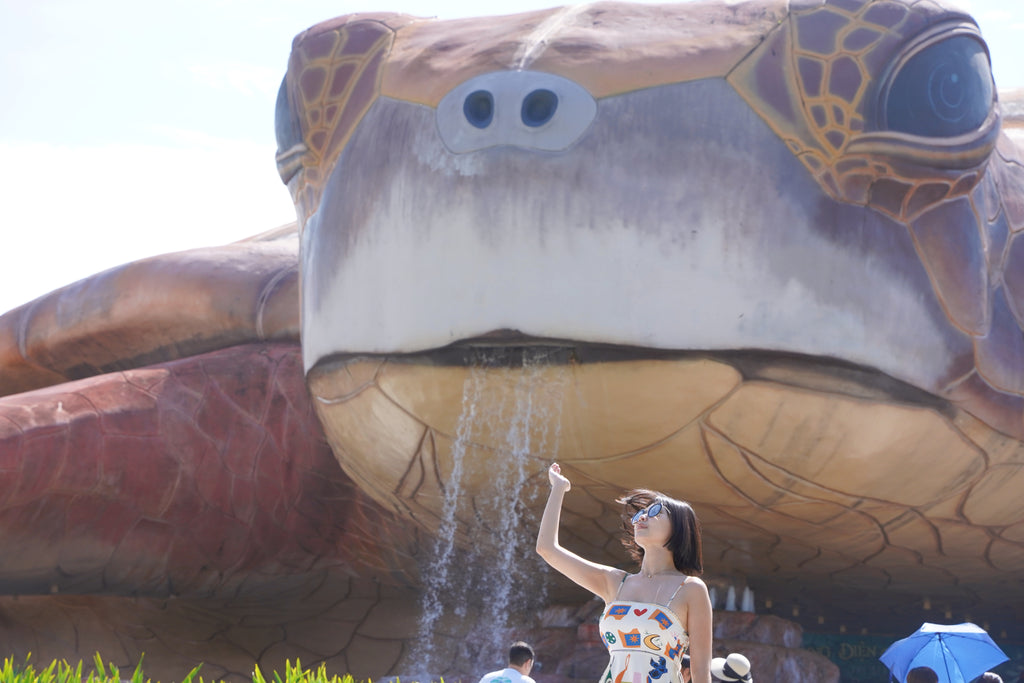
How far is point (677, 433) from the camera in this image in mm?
3268

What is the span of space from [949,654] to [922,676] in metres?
0.37

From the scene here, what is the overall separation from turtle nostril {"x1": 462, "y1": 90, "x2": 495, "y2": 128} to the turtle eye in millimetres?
1009

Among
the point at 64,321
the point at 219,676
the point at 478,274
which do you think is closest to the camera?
the point at 478,274

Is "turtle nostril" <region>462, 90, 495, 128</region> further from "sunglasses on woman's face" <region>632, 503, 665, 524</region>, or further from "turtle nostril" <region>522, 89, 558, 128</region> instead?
"sunglasses on woman's face" <region>632, 503, 665, 524</region>

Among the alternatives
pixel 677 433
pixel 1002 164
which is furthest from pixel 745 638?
pixel 1002 164

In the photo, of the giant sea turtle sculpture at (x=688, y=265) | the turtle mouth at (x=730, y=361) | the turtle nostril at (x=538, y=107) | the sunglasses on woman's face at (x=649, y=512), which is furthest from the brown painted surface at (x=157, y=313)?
the sunglasses on woman's face at (x=649, y=512)

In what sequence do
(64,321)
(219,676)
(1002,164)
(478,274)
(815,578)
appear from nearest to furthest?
(478,274) → (1002,164) → (815,578) → (219,676) → (64,321)

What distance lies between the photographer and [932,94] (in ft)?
10.3

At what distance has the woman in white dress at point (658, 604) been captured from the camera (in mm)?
2131

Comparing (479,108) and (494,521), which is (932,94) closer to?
(479,108)

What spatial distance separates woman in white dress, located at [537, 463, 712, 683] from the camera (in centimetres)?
213

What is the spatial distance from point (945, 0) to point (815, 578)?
187 cm

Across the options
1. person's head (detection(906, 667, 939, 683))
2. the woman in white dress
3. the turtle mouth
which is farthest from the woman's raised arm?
person's head (detection(906, 667, 939, 683))

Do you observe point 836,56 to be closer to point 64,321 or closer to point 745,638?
Answer: point 745,638
